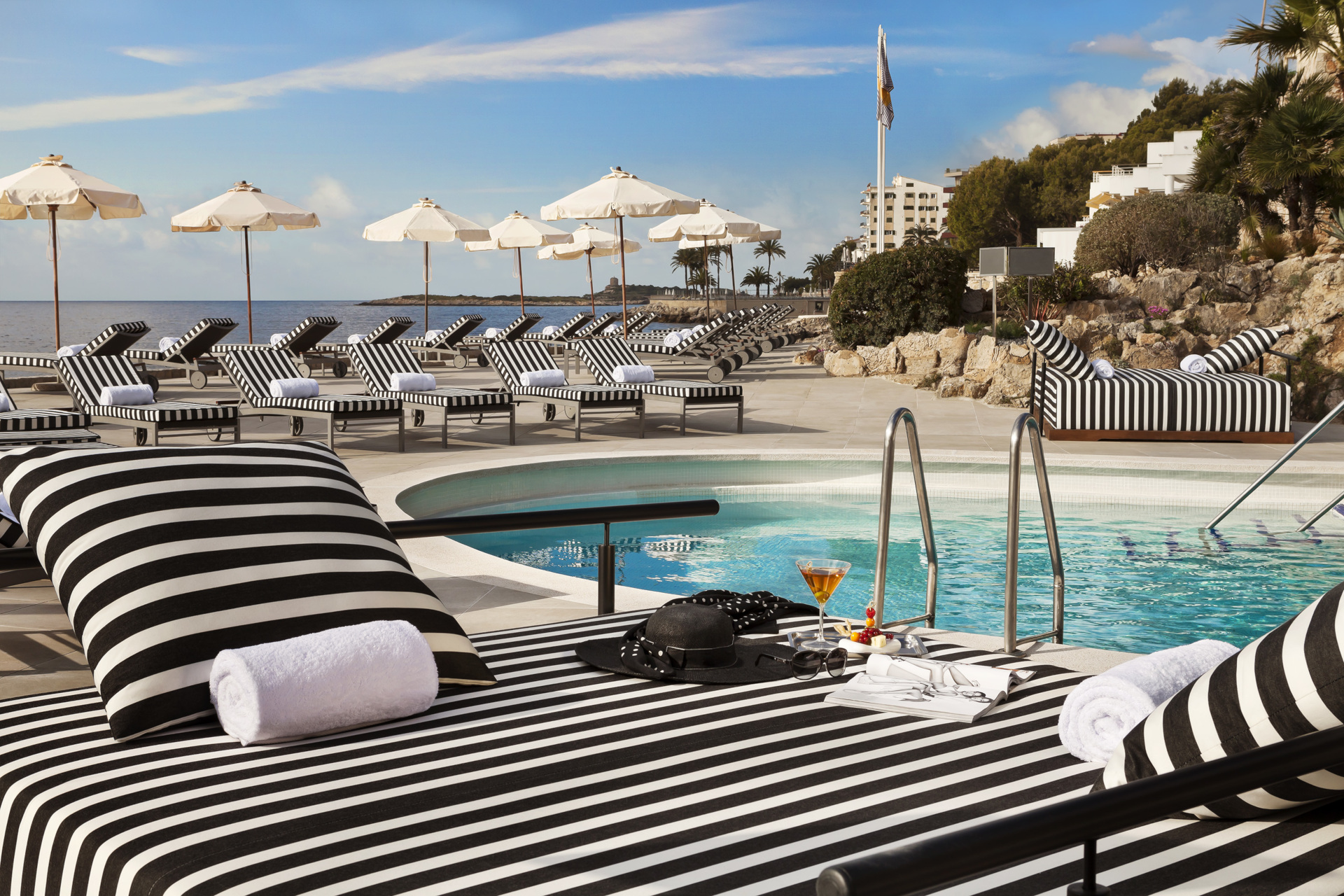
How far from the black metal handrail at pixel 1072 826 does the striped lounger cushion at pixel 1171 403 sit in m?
9.99

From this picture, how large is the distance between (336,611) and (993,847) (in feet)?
5.60

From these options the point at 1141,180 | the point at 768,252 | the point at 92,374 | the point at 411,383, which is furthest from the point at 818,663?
the point at 768,252

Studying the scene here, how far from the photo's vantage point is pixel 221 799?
5.93 feet

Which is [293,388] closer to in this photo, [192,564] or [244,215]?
[244,215]

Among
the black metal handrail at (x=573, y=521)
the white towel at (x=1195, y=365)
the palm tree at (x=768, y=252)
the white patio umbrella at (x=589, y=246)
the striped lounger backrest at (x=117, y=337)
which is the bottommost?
the black metal handrail at (x=573, y=521)

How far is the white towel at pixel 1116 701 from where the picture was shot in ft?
6.56

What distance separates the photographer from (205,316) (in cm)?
9831

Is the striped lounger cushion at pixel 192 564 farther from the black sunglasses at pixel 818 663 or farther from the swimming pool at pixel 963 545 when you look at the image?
the swimming pool at pixel 963 545

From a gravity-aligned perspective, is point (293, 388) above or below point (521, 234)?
below

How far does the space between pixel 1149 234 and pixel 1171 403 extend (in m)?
11.4

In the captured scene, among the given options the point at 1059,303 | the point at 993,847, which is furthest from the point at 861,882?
the point at 1059,303

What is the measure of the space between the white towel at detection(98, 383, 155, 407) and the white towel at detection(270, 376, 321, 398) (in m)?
1.07

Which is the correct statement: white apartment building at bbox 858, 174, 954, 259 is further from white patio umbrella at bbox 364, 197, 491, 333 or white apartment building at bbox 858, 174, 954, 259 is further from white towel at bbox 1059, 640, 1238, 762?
white towel at bbox 1059, 640, 1238, 762

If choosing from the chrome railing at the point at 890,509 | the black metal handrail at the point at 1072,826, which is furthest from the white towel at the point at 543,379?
the black metal handrail at the point at 1072,826
